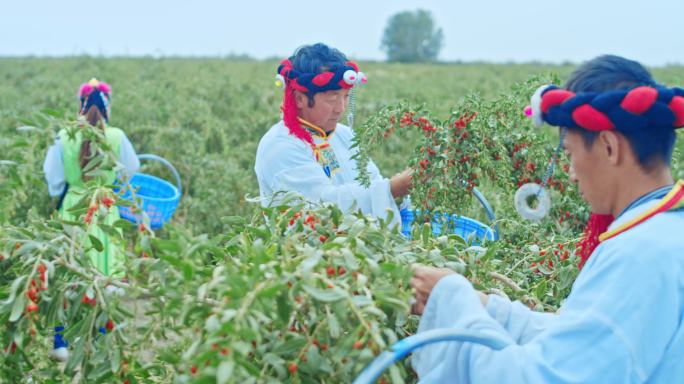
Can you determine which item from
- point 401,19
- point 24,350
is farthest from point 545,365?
point 401,19

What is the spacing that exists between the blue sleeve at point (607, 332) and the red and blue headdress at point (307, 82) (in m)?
1.69

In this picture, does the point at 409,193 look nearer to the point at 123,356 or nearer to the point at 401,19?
the point at 123,356

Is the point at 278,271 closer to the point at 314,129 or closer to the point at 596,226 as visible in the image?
the point at 596,226

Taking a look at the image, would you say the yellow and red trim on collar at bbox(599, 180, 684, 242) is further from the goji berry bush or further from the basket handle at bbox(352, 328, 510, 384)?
the goji berry bush

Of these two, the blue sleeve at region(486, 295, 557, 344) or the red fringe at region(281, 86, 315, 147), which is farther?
the red fringe at region(281, 86, 315, 147)

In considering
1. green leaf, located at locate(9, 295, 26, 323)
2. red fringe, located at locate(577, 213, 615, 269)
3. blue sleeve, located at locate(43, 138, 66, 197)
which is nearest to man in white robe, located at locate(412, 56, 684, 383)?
red fringe, located at locate(577, 213, 615, 269)

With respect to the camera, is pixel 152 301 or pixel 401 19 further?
pixel 401 19

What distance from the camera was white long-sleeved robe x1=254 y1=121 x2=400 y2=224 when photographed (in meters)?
2.84

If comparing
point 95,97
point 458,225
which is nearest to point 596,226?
point 458,225

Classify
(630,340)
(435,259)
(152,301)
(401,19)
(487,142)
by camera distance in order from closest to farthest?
(630,340), (152,301), (435,259), (487,142), (401,19)

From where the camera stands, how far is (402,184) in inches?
110

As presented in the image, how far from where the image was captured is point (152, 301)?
1.54m

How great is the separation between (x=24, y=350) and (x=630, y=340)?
1226 mm

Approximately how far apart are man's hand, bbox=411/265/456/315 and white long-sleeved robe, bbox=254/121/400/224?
4.04ft
